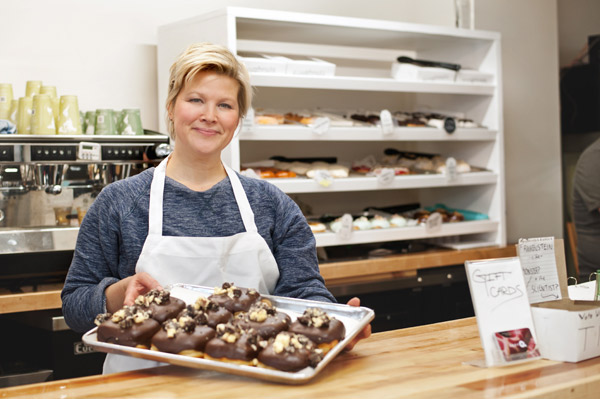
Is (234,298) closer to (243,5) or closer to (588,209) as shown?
(588,209)

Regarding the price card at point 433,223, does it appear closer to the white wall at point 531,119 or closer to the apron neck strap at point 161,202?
the white wall at point 531,119

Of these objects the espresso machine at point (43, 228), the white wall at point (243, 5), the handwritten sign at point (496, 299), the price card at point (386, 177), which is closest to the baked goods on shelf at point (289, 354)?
the handwritten sign at point (496, 299)

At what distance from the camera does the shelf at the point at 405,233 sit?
3.66 meters

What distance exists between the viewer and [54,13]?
142 inches

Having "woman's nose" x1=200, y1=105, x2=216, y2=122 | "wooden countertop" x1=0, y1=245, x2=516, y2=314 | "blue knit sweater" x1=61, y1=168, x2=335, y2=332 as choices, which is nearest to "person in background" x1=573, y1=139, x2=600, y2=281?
"wooden countertop" x1=0, y1=245, x2=516, y2=314

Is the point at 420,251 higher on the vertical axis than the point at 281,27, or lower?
lower

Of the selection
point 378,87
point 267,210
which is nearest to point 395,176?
point 378,87

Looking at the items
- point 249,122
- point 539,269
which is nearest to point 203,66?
point 539,269

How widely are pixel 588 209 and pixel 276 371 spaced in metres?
2.34

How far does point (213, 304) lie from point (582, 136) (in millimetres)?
4555

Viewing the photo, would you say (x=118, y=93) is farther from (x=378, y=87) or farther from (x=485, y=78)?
(x=485, y=78)

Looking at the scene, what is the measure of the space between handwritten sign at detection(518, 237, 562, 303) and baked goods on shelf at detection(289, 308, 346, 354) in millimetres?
483

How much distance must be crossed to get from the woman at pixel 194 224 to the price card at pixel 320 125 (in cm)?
155

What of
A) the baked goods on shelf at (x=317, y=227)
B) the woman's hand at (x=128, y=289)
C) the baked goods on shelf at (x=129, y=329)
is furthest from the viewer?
the baked goods on shelf at (x=317, y=227)
